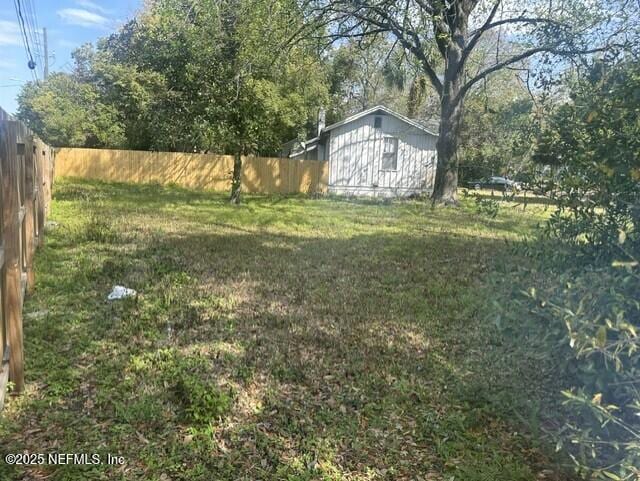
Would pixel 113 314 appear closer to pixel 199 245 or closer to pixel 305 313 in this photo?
pixel 305 313

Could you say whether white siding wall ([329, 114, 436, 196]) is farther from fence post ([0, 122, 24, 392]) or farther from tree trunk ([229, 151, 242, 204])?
fence post ([0, 122, 24, 392])

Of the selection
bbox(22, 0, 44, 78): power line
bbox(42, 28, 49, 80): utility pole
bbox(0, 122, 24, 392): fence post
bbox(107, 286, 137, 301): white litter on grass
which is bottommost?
bbox(107, 286, 137, 301): white litter on grass

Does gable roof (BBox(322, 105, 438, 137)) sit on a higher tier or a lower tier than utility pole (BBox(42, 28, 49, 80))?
lower

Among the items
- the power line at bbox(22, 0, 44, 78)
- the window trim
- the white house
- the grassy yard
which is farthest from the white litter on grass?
the window trim

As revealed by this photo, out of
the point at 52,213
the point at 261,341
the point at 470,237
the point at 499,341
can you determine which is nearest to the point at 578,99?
the point at 499,341

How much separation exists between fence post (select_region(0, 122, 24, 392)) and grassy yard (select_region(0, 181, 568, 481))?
0.22 m

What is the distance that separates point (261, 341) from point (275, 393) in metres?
0.82

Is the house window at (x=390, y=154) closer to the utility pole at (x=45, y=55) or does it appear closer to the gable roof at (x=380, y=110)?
the gable roof at (x=380, y=110)

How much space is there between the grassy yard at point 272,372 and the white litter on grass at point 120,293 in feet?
0.42

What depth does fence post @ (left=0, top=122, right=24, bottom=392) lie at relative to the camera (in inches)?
101

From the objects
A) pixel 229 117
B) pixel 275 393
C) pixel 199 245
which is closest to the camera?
pixel 275 393

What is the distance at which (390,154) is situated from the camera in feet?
61.8

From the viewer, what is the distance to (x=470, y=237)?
9039 mm

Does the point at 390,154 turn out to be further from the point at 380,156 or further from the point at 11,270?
the point at 11,270
